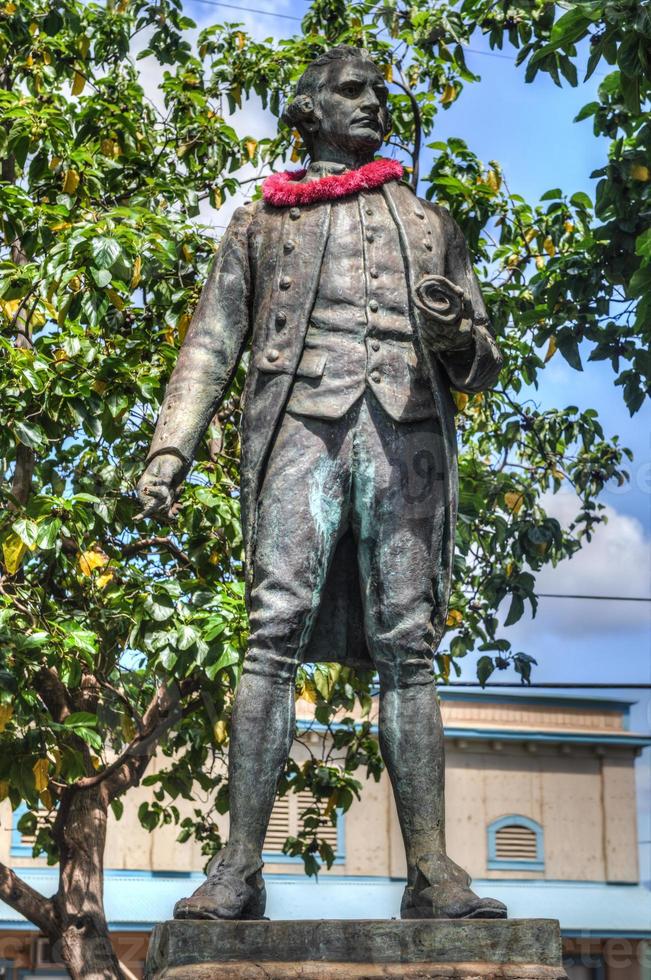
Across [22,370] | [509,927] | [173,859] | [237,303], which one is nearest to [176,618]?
[22,370]

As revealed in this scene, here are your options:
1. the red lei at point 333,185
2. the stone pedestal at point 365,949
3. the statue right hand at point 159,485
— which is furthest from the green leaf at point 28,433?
the stone pedestal at point 365,949

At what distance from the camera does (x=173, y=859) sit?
23.2 metres

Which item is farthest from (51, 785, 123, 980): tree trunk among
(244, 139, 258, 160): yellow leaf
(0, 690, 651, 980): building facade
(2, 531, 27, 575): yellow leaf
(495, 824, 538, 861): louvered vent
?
(495, 824, 538, 861): louvered vent

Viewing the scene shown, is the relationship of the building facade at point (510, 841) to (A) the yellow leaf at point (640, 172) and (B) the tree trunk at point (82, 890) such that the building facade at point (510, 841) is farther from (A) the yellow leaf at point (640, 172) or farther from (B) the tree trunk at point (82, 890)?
(A) the yellow leaf at point (640, 172)

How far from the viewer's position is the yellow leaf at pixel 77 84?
11.0m

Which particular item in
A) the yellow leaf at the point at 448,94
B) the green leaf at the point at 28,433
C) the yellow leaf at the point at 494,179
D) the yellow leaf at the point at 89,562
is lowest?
the yellow leaf at the point at 89,562

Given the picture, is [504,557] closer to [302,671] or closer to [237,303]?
[302,671]

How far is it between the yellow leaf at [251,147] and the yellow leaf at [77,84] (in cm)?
A: 127

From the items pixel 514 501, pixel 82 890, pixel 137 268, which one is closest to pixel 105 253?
pixel 137 268

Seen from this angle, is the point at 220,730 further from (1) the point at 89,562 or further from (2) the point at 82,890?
(2) the point at 82,890

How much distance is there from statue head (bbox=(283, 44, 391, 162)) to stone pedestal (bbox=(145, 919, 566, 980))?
2541 mm

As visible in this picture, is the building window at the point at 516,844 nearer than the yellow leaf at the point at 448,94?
No

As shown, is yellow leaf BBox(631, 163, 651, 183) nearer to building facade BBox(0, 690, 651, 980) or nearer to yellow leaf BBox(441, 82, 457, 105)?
yellow leaf BBox(441, 82, 457, 105)

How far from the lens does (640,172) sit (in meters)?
8.66
